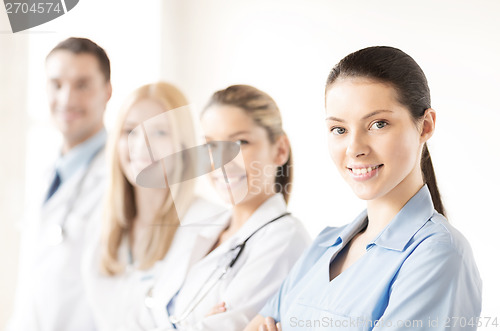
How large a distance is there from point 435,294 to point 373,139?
0.61ft

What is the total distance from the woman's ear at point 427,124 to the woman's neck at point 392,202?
0.04 metres

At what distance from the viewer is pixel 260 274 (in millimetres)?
881

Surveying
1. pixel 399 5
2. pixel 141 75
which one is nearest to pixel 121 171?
pixel 141 75

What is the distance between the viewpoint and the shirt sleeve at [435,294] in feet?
1.93

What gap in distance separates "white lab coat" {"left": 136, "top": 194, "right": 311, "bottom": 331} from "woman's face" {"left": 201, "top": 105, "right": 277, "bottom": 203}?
0.04 meters

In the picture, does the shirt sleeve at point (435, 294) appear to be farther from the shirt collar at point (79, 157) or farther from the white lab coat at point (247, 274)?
the shirt collar at point (79, 157)

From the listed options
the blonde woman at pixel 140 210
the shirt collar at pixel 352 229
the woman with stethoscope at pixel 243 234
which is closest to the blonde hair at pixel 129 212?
the blonde woman at pixel 140 210

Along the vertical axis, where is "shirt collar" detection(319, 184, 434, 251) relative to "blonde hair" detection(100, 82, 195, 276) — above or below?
above

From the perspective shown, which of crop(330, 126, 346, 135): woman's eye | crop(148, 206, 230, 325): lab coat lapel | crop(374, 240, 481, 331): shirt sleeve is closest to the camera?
crop(374, 240, 481, 331): shirt sleeve

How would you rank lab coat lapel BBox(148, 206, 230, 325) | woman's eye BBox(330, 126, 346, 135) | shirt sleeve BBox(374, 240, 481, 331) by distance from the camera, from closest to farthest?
shirt sleeve BBox(374, 240, 481, 331)
woman's eye BBox(330, 126, 346, 135)
lab coat lapel BBox(148, 206, 230, 325)

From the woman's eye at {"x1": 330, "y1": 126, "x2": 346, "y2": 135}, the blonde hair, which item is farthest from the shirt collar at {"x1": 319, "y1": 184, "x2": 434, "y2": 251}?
the blonde hair

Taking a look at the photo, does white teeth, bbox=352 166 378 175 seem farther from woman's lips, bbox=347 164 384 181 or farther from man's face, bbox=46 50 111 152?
man's face, bbox=46 50 111 152

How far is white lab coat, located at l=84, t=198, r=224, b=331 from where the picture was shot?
1.07 m

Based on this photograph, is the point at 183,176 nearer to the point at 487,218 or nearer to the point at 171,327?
the point at 171,327
